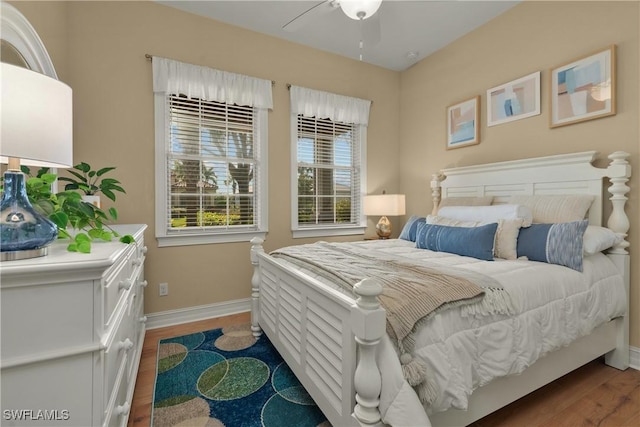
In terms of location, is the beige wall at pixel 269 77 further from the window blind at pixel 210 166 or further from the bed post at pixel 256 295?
the bed post at pixel 256 295

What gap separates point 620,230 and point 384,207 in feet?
6.56

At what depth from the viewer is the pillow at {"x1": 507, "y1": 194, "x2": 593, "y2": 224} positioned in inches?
83.7

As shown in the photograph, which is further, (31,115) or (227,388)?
(227,388)

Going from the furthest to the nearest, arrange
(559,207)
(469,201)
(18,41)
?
(469,201)
(559,207)
(18,41)

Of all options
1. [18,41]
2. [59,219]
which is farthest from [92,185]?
[59,219]

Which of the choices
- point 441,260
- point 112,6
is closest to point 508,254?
point 441,260

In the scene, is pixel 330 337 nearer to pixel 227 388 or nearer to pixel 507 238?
pixel 227 388

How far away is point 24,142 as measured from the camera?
83cm

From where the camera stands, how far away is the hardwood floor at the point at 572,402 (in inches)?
61.1

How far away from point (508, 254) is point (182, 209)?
281 centimetres

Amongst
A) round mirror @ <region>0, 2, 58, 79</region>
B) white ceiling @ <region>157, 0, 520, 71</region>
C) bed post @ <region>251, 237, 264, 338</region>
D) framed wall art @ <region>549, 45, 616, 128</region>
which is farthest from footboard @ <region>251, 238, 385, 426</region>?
framed wall art @ <region>549, 45, 616, 128</region>

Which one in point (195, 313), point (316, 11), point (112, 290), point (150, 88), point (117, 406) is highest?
point (316, 11)

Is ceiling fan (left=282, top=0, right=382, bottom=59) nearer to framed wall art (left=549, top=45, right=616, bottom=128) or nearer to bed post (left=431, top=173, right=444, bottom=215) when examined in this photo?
framed wall art (left=549, top=45, right=616, bottom=128)

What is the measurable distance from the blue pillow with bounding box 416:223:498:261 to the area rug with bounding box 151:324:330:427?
1.40 metres
